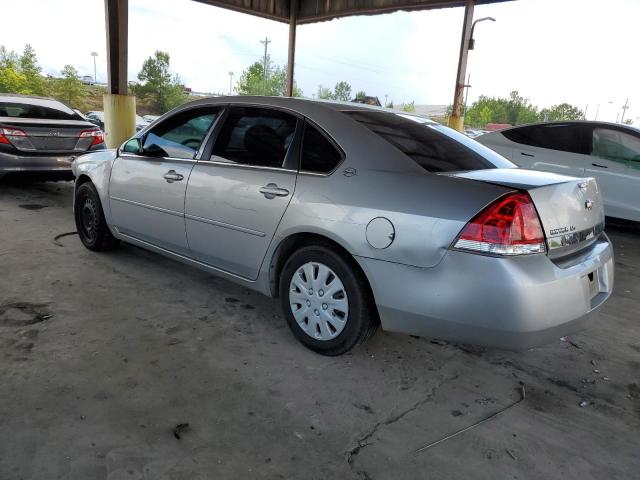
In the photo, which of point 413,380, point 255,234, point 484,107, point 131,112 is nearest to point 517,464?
point 413,380

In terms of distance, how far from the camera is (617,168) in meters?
6.23

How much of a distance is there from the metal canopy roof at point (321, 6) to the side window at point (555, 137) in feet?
20.2

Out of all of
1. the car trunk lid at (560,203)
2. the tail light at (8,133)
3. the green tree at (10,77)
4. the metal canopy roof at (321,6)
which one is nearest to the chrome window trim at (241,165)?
the car trunk lid at (560,203)

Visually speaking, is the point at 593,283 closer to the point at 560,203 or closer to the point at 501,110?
the point at 560,203

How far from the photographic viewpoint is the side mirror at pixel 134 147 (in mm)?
3914

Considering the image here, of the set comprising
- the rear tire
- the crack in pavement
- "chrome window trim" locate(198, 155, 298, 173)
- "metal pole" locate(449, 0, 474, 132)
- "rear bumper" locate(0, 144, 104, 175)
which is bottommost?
the crack in pavement

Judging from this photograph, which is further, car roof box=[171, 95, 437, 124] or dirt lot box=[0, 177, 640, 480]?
car roof box=[171, 95, 437, 124]

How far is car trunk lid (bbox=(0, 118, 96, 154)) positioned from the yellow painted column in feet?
12.6

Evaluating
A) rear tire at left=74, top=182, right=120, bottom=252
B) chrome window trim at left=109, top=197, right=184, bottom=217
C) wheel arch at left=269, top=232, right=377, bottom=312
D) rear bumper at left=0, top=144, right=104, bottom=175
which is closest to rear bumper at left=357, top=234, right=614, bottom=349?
wheel arch at left=269, top=232, right=377, bottom=312

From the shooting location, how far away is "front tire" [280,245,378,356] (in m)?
2.63

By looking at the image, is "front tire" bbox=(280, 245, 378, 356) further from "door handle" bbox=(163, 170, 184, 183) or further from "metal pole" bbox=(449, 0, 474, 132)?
"metal pole" bbox=(449, 0, 474, 132)

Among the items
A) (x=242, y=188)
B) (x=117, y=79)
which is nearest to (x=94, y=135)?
(x=117, y=79)

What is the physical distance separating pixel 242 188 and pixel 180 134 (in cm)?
95

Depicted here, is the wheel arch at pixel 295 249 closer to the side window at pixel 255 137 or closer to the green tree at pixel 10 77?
the side window at pixel 255 137
